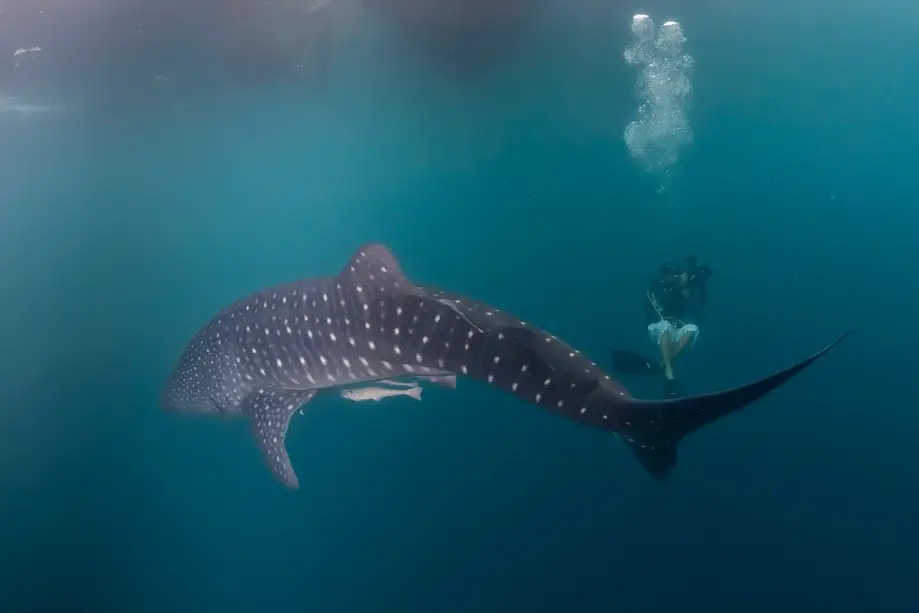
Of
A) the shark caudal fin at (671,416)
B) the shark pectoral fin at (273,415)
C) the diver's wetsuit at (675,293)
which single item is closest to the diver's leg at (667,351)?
the diver's wetsuit at (675,293)

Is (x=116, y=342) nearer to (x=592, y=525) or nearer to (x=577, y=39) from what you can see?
(x=592, y=525)

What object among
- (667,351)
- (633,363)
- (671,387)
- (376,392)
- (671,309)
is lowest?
(376,392)

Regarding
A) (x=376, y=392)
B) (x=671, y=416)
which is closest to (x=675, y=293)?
(x=376, y=392)

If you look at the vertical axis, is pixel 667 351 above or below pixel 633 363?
above

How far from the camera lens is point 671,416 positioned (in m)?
3.25

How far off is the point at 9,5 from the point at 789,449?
15.6 meters

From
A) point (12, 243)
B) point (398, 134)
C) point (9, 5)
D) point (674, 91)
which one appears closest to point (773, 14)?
point (674, 91)

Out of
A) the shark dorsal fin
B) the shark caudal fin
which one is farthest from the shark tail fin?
the shark caudal fin

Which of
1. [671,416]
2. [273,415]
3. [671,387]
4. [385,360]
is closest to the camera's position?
[671,416]

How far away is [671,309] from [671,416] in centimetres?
578

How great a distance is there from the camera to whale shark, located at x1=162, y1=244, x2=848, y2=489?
3.48m

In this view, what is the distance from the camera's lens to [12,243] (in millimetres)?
35594

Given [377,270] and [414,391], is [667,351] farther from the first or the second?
[377,270]

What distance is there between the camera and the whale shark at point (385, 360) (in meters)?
3.48
